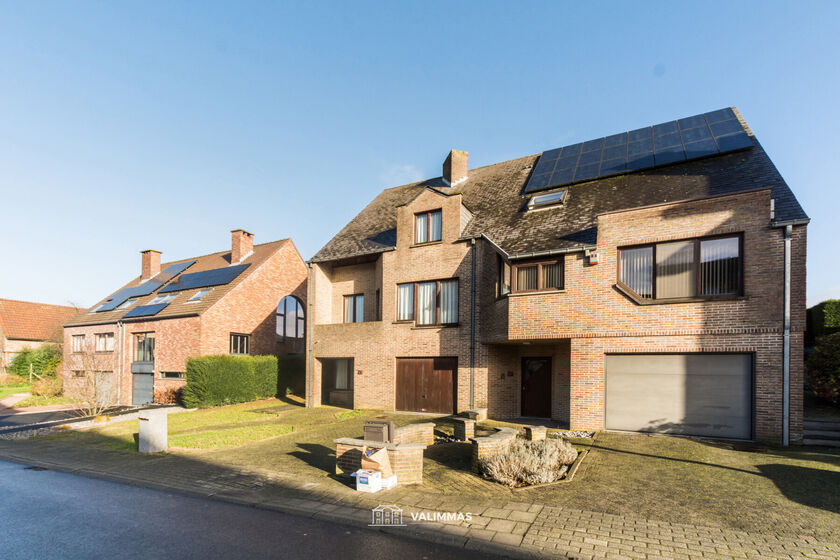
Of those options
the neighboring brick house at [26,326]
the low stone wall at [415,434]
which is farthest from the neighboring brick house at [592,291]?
the neighboring brick house at [26,326]

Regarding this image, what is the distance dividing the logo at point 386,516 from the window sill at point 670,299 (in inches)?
365

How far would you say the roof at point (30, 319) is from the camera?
40094mm

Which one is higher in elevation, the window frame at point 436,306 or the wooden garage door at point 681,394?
the window frame at point 436,306

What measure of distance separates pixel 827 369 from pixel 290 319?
2561 centimetres

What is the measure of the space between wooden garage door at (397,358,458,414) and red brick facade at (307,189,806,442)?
1.25 feet

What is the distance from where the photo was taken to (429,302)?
18.4m

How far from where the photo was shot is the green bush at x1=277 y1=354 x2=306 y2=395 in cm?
2619

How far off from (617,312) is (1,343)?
49.1 meters

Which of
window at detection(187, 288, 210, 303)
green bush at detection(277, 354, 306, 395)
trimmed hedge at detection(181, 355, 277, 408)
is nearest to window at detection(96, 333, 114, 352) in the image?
window at detection(187, 288, 210, 303)

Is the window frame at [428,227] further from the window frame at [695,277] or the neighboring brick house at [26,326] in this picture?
the neighboring brick house at [26,326]

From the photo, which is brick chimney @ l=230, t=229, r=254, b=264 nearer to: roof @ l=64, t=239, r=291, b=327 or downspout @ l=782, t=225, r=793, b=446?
roof @ l=64, t=239, r=291, b=327

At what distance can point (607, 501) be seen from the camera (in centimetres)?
732

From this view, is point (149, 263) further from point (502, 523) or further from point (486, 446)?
point (502, 523)

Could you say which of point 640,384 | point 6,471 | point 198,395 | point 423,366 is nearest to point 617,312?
point 640,384
